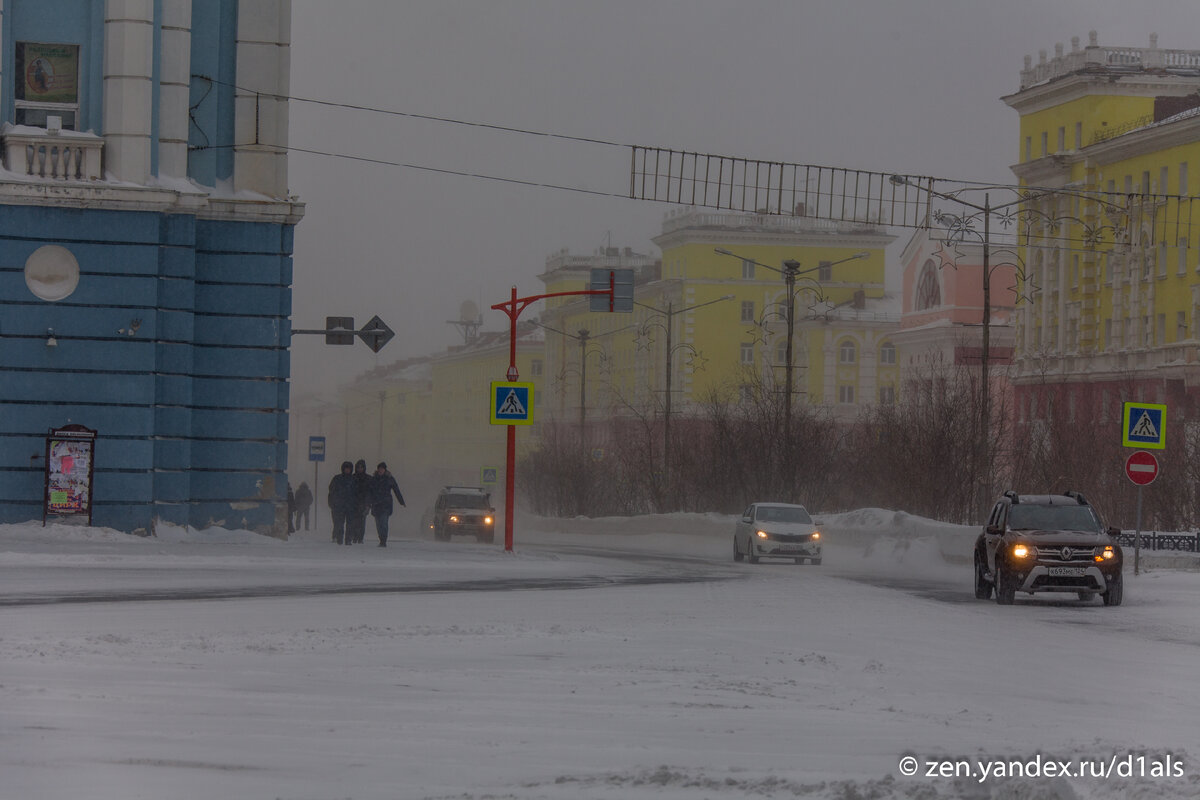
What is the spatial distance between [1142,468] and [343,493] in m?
16.9

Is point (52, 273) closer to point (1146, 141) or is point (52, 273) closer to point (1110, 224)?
point (1110, 224)

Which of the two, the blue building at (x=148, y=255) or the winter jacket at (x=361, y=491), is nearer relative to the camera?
the blue building at (x=148, y=255)

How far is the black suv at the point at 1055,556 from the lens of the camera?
25.2 metres

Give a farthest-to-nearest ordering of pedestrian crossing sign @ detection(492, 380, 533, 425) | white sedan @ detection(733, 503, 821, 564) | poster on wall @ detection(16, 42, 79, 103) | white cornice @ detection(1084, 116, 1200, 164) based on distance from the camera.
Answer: white cornice @ detection(1084, 116, 1200, 164) < white sedan @ detection(733, 503, 821, 564) < pedestrian crossing sign @ detection(492, 380, 533, 425) < poster on wall @ detection(16, 42, 79, 103)

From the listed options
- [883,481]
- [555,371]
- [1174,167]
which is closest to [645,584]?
[883,481]

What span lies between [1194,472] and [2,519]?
3065 centimetres

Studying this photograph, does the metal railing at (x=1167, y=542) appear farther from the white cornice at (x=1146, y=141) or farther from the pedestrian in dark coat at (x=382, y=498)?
the white cornice at (x=1146, y=141)

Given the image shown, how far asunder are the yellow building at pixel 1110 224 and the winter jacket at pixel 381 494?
43.1 meters

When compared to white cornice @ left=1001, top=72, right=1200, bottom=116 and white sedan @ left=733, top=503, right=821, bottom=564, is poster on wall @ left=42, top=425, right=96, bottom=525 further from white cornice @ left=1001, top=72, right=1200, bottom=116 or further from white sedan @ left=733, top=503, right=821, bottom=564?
white cornice @ left=1001, top=72, right=1200, bottom=116

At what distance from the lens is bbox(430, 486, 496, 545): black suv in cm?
5406

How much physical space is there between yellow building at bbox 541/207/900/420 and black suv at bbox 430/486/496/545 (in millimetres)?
63676

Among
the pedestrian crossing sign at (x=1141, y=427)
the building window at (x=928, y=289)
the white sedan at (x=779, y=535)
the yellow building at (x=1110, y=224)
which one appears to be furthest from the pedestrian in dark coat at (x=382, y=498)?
the building window at (x=928, y=289)

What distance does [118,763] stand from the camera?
9.52m

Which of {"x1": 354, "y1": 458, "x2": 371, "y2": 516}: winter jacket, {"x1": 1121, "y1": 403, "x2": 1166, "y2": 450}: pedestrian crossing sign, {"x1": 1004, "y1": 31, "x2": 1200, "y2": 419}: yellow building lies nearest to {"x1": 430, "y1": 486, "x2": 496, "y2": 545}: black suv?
{"x1": 354, "y1": 458, "x2": 371, "y2": 516}: winter jacket
